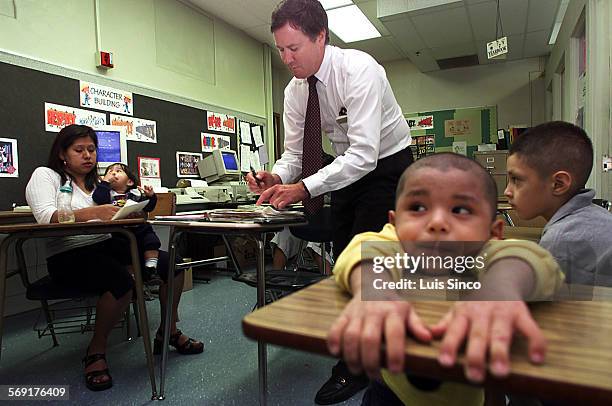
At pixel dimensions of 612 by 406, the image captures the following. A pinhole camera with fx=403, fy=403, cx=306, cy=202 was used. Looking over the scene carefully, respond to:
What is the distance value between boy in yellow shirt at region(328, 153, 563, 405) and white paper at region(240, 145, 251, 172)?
4936 millimetres

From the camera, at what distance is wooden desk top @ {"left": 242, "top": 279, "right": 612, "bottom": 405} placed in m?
0.29

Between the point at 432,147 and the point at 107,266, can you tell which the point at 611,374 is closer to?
the point at 107,266

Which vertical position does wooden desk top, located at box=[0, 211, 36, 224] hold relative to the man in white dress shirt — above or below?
below

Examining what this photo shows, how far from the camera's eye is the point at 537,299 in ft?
1.55

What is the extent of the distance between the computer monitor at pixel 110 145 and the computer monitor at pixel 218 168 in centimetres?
95

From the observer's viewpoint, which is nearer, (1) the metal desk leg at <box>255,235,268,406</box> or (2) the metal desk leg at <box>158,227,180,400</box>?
(1) the metal desk leg at <box>255,235,268,406</box>

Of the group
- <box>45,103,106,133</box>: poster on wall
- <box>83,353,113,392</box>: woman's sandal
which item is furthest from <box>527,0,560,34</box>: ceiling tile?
<box>83,353,113,392</box>: woman's sandal

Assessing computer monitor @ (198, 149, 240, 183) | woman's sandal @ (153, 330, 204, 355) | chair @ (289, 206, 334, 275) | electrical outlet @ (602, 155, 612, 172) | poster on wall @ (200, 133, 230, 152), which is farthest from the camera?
poster on wall @ (200, 133, 230, 152)

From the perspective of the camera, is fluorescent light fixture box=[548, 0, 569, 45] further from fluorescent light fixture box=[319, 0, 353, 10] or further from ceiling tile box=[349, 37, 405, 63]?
fluorescent light fixture box=[319, 0, 353, 10]

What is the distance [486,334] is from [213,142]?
4874 mm

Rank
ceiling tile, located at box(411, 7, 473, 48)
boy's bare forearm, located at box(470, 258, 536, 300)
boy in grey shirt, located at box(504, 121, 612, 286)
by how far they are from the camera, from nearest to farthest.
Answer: boy's bare forearm, located at box(470, 258, 536, 300), boy in grey shirt, located at box(504, 121, 612, 286), ceiling tile, located at box(411, 7, 473, 48)

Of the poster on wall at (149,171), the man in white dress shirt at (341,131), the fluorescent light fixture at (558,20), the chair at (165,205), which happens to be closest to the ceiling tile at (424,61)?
the fluorescent light fixture at (558,20)

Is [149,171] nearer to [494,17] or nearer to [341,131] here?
[341,131]

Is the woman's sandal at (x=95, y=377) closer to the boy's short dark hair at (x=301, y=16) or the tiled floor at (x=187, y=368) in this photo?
the tiled floor at (x=187, y=368)
